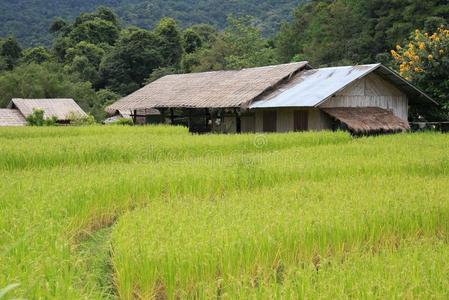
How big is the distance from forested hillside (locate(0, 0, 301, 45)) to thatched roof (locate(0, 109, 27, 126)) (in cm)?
3022

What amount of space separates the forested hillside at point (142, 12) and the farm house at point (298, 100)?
32184 millimetres

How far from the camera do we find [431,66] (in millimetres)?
18625

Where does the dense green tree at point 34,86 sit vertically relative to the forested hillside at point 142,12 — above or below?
below

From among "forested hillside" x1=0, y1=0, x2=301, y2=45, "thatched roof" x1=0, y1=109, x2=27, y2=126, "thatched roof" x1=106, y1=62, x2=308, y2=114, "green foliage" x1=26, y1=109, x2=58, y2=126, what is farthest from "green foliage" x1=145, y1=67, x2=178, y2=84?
"forested hillside" x1=0, y1=0, x2=301, y2=45

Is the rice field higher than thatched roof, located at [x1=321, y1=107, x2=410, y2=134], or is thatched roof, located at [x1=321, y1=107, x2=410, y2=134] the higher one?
thatched roof, located at [x1=321, y1=107, x2=410, y2=134]

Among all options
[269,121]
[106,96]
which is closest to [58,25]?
[106,96]

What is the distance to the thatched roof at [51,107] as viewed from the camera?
26.1m

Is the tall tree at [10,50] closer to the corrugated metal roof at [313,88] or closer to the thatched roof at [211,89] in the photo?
the thatched roof at [211,89]

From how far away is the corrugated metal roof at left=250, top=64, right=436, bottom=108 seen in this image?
55.5 ft

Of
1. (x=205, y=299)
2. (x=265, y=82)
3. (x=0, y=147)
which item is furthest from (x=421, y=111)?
(x=205, y=299)

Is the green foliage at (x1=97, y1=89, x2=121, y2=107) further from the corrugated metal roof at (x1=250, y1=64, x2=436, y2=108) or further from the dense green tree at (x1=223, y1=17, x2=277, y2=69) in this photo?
the corrugated metal roof at (x1=250, y1=64, x2=436, y2=108)

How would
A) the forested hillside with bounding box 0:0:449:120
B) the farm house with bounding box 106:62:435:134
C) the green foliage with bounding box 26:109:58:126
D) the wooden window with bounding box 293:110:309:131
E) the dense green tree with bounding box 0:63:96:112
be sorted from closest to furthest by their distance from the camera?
the farm house with bounding box 106:62:435:134 < the wooden window with bounding box 293:110:309:131 < the forested hillside with bounding box 0:0:449:120 < the green foliage with bounding box 26:109:58:126 < the dense green tree with bounding box 0:63:96:112

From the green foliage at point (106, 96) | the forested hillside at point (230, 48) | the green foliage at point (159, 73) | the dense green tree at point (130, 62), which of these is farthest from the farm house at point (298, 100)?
the dense green tree at point (130, 62)

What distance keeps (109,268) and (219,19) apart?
191 feet
